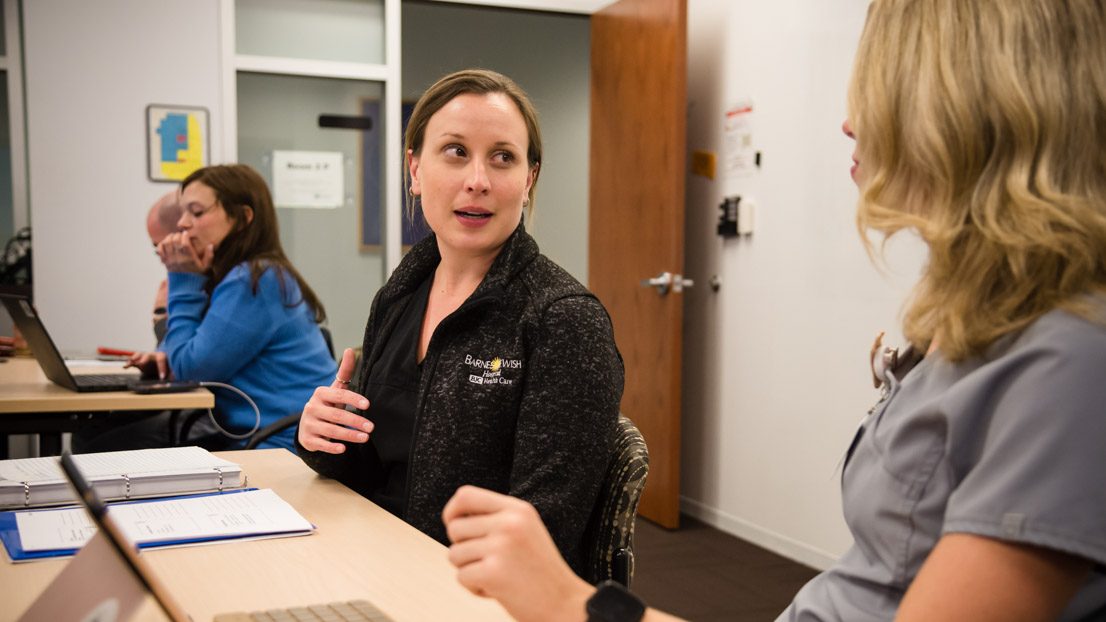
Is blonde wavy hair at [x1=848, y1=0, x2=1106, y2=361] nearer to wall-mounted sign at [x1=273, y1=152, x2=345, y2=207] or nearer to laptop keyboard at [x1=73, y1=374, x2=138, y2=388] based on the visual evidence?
laptop keyboard at [x1=73, y1=374, x2=138, y2=388]

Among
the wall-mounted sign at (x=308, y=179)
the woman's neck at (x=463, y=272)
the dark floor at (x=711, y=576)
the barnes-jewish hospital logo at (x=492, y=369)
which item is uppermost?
the wall-mounted sign at (x=308, y=179)

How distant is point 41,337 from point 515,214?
4.97ft

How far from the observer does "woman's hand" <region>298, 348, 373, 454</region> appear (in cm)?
132

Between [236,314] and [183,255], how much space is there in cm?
33

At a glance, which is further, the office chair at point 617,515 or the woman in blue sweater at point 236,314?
the woman in blue sweater at point 236,314

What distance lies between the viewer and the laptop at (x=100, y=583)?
0.55 meters

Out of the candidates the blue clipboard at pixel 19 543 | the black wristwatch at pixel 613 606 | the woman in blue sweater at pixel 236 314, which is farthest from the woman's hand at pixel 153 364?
the black wristwatch at pixel 613 606

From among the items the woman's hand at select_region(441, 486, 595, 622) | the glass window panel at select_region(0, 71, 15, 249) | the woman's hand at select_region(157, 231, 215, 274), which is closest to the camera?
the woman's hand at select_region(441, 486, 595, 622)

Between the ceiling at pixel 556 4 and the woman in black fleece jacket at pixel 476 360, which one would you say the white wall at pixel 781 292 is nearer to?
the ceiling at pixel 556 4

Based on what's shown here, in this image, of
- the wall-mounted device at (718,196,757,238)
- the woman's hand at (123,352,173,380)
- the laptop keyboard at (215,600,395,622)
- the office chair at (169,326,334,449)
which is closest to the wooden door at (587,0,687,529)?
the wall-mounted device at (718,196,757,238)

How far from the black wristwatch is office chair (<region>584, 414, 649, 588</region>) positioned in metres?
0.56

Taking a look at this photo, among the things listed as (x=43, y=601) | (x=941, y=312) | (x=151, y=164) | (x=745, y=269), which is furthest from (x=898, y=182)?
(x=151, y=164)

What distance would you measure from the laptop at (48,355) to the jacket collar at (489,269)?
3.54ft

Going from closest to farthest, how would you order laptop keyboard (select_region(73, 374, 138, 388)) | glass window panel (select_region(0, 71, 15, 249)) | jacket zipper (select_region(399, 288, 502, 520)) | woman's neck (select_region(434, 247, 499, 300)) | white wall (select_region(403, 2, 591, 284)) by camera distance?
jacket zipper (select_region(399, 288, 502, 520)) → woman's neck (select_region(434, 247, 499, 300)) → laptop keyboard (select_region(73, 374, 138, 388)) → glass window panel (select_region(0, 71, 15, 249)) → white wall (select_region(403, 2, 591, 284))
